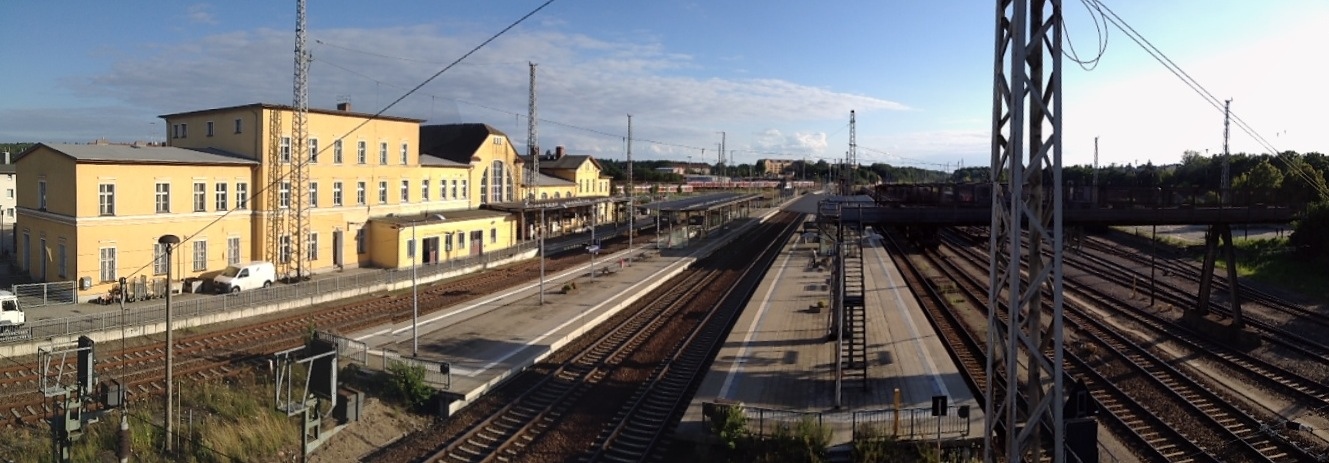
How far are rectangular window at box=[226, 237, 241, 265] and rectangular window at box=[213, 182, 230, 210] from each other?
1.37 m

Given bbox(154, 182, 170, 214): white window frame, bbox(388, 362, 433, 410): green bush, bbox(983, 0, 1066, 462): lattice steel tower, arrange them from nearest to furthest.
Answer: bbox(983, 0, 1066, 462): lattice steel tower < bbox(388, 362, 433, 410): green bush < bbox(154, 182, 170, 214): white window frame

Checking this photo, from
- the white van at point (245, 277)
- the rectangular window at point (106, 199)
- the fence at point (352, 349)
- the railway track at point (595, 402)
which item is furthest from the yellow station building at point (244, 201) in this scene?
the railway track at point (595, 402)

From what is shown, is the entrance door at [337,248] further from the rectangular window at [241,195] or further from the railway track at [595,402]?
the railway track at [595,402]

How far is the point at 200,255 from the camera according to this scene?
30328mm

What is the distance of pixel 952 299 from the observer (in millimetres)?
31594

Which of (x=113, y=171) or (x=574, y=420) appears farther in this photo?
(x=113, y=171)

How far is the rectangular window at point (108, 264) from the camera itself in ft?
89.8

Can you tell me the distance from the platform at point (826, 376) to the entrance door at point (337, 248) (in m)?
20.1

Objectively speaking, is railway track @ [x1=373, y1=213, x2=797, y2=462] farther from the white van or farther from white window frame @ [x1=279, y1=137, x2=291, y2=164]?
white window frame @ [x1=279, y1=137, x2=291, y2=164]

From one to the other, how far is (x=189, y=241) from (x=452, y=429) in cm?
2010

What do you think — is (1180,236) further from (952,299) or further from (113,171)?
(113,171)

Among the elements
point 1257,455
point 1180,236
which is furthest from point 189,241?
point 1180,236

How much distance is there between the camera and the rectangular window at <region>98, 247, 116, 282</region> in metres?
27.4

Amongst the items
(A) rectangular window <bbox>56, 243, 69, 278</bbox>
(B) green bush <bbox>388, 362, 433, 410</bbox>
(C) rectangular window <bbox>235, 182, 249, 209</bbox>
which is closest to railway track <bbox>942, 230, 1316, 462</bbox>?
(B) green bush <bbox>388, 362, 433, 410</bbox>
